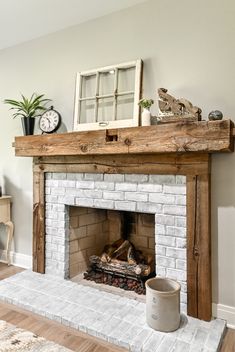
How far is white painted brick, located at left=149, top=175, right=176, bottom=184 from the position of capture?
6.73 ft

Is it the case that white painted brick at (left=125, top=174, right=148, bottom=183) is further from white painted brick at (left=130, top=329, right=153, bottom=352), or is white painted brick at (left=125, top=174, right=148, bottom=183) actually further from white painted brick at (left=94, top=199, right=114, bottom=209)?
white painted brick at (left=130, top=329, right=153, bottom=352)

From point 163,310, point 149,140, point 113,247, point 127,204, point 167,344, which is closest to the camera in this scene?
point 167,344

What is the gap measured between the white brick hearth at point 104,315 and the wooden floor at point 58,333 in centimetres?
4

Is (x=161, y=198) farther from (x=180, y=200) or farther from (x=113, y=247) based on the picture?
(x=113, y=247)

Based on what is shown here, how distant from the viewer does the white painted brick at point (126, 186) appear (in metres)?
2.22

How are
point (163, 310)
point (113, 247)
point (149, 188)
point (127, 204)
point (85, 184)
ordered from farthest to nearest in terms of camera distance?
point (113, 247)
point (85, 184)
point (127, 204)
point (149, 188)
point (163, 310)

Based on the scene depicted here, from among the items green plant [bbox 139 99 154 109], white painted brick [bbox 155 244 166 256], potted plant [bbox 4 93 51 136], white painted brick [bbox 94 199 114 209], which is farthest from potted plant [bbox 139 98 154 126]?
potted plant [bbox 4 93 51 136]

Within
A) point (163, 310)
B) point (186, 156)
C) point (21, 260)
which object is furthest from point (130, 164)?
point (21, 260)

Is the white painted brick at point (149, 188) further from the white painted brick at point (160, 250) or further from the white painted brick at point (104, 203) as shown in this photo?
the white painted brick at point (160, 250)

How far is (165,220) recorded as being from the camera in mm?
2086

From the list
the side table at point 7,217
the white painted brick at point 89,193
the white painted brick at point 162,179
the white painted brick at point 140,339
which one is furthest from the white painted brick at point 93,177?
the white painted brick at point 140,339

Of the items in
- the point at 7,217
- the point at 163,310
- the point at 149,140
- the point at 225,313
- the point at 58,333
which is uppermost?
the point at 149,140

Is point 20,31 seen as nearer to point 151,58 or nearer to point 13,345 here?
point 151,58

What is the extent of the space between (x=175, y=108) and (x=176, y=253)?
108cm
